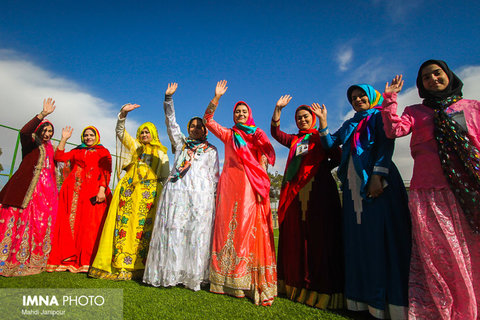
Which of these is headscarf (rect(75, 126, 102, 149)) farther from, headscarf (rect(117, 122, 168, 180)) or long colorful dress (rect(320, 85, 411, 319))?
long colorful dress (rect(320, 85, 411, 319))

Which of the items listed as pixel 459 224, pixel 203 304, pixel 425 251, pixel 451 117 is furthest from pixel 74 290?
pixel 451 117

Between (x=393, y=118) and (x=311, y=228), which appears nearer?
(x=393, y=118)

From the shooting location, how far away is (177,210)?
3.36m

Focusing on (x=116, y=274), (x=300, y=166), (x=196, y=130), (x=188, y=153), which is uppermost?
(x=196, y=130)

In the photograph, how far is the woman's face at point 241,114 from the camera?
3482 millimetres

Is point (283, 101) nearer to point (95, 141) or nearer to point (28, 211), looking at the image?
point (95, 141)

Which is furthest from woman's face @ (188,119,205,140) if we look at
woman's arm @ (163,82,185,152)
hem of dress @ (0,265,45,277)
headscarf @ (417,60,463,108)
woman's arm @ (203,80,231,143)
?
hem of dress @ (0,265,45,277)

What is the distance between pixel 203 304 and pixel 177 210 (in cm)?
120

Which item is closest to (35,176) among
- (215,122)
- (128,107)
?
(128,107)

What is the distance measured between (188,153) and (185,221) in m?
0.97

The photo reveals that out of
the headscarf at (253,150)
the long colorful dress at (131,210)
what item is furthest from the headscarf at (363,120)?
the long colorful dress at (131,210)

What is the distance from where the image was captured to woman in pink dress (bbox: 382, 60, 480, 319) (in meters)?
1.92

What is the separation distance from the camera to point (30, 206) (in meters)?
3.85

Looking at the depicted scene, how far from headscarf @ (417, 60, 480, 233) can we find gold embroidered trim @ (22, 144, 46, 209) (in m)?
5.13
